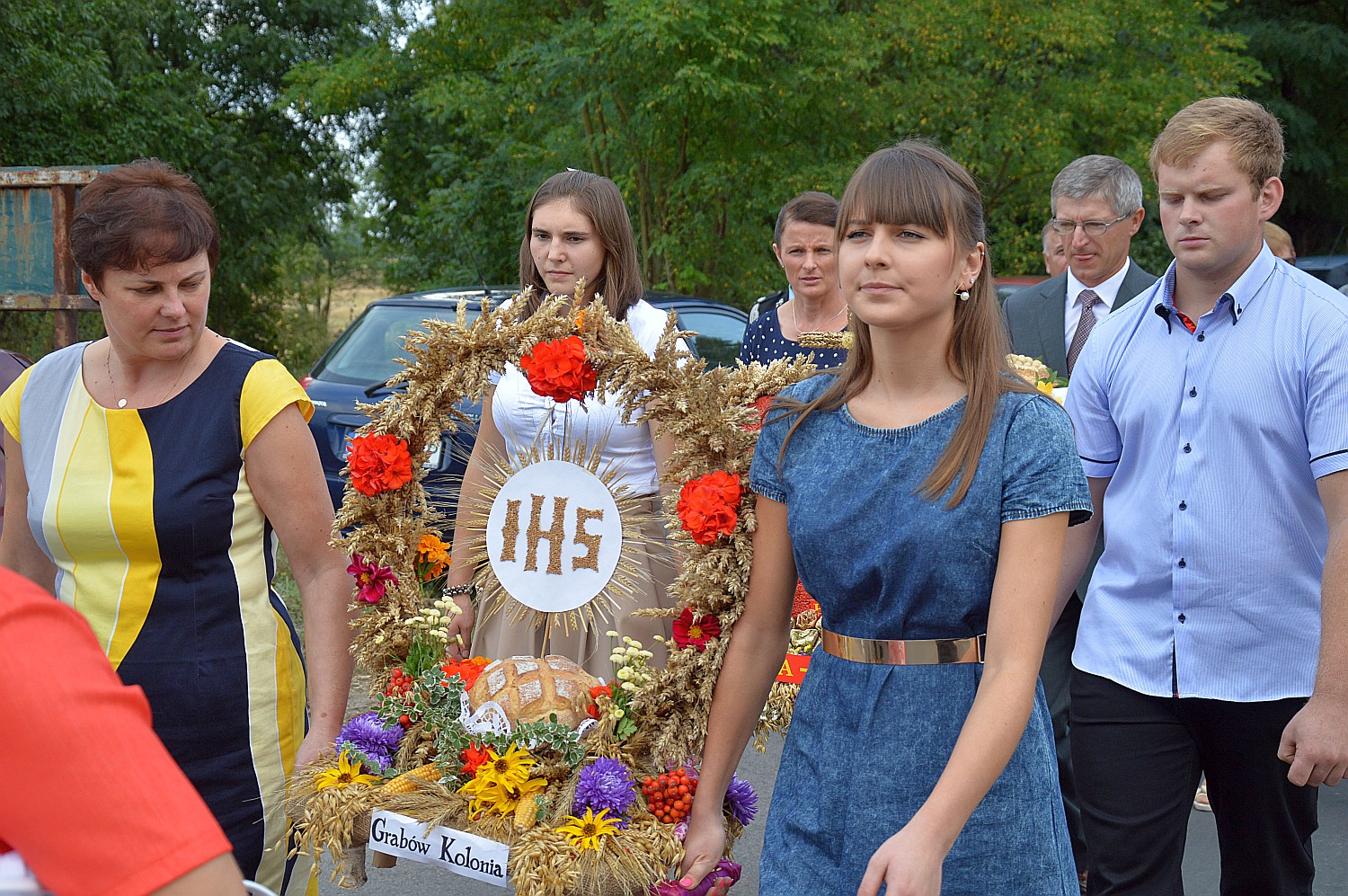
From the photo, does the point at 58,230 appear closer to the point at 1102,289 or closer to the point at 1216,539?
the point at 1102,289

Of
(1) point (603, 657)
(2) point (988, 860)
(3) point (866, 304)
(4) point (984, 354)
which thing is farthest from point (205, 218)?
(2) point (988, 860)

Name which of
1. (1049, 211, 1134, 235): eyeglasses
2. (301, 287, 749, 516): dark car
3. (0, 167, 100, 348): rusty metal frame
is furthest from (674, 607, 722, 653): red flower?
(301, 287, 749, 516): dark car

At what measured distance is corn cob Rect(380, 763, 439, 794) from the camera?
236 cm

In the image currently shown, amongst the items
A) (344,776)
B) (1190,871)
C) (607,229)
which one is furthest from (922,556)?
(1190,871)

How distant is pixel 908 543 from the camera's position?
6.22ft

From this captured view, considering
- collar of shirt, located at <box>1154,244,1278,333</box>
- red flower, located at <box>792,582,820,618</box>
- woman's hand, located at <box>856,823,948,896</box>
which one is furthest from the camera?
red flower, located at <box>792,582,820,618</box>

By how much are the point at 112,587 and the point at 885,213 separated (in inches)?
64.6

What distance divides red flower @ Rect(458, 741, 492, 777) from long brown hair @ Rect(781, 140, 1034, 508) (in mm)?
875

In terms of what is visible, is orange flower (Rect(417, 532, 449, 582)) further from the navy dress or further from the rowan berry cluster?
the navy dress

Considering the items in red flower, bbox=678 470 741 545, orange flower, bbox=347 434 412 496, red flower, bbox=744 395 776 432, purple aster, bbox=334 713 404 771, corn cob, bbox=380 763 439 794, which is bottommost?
corn cob, bbox=380 763 439 794

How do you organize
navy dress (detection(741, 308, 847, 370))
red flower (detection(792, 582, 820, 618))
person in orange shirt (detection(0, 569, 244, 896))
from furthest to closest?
navy dress (detection(741, 308, 847, 370)) < red flower (detection(792, 582, 820, 618)) < person in orange shirt (detection(0, 569, 244, 896))

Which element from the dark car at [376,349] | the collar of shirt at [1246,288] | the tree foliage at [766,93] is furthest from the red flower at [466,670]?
the tree foliage at [766,93]

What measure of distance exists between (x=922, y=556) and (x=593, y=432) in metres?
1.00

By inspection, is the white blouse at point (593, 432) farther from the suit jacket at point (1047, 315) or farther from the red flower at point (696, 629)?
the suit jacket at point (1047, 315)
